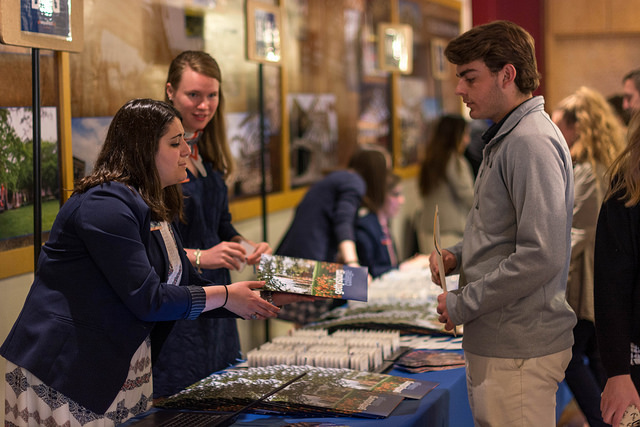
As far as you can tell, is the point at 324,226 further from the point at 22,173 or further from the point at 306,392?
the point at 306,392

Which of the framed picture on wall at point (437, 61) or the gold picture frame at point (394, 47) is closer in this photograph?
the gold picture frame at point (394, 47)

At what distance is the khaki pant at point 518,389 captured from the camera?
2.05m

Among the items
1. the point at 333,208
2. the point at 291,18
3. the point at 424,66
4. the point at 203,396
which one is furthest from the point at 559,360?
A: the point at 424,66

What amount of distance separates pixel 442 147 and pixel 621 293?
4307 mm

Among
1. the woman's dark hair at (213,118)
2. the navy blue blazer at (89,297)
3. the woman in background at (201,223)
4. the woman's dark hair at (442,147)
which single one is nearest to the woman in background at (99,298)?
the navy blue blazer at (89,297)

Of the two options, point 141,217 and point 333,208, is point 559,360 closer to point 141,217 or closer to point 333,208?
point 141,217

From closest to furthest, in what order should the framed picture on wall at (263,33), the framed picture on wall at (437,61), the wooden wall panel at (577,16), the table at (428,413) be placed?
the table at (428,413) < the framed picture on wall at (263,33) < the wooden wall panel at (577,16) < the framed picture on wall at (437,61)

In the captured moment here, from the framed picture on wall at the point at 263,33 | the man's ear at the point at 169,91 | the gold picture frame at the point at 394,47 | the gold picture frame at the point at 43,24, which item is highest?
the gold picture frame at the point at 394,47

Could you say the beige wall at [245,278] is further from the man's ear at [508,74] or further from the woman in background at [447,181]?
the man's ear at [508,74]

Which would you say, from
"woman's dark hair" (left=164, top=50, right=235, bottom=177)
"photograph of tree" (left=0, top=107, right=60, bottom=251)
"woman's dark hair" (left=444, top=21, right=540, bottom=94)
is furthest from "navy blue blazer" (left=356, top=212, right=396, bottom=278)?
"woman's dark hair" (left=444, top=21, right=540, bottom=94)

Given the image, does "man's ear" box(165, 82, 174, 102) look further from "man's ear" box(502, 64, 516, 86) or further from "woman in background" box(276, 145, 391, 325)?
"woman in background" box(276, 145, 391, 325)

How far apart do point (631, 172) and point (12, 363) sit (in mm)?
1681

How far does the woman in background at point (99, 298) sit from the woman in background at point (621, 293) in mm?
1068

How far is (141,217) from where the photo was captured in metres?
2.01
